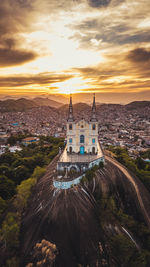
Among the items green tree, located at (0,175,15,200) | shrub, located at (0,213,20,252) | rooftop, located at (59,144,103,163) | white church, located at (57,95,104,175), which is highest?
white church, located at (57,95,104,175)

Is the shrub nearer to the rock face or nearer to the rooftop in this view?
the rock face

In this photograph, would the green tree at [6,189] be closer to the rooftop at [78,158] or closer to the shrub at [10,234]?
the shrub at [10,234]

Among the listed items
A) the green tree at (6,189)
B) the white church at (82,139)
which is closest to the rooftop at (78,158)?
the white church at (82,139)

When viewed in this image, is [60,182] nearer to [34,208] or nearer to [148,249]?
[34,208]

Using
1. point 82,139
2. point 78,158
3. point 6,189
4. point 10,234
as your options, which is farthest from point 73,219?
point 82,139

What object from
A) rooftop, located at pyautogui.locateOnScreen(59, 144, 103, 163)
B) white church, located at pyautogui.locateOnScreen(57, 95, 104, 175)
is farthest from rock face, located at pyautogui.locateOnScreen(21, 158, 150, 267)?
white church, located at pyautogui.locateOnScreen(57, 95, 104, 175)

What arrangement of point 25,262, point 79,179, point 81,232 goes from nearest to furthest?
point 25,262 → point 81,232 → point 79,179

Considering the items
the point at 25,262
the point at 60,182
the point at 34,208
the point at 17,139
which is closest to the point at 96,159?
the point at 60,182

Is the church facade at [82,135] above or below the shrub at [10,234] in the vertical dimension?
above
